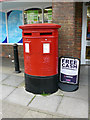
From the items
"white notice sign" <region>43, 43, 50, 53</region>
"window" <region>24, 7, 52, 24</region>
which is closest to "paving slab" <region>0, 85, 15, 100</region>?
"white notice sign" <region>43, 43, 50, 53</region>

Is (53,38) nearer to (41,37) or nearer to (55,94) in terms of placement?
(41,37)

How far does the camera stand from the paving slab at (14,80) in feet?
14.7

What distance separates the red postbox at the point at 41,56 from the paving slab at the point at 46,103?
22 cm

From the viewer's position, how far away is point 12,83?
4484 millimetres

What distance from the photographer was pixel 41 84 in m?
3.62

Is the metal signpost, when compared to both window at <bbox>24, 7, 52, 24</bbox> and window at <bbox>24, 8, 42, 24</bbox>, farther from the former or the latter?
window at <bbox>24, 8, 42, 24</bbox>

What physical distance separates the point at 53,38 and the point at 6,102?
2.02 metres

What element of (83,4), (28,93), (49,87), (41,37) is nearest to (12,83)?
(28,93)

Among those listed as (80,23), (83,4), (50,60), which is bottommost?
(50,60)

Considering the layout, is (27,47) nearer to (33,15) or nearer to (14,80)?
(14,80)

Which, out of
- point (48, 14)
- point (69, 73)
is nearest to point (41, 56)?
point (69, 73)

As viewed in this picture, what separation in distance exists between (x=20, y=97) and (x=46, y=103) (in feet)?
2.51

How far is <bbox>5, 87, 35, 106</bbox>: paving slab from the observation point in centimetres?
341

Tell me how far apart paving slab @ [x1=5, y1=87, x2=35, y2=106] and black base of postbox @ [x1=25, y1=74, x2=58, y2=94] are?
0.19 m
